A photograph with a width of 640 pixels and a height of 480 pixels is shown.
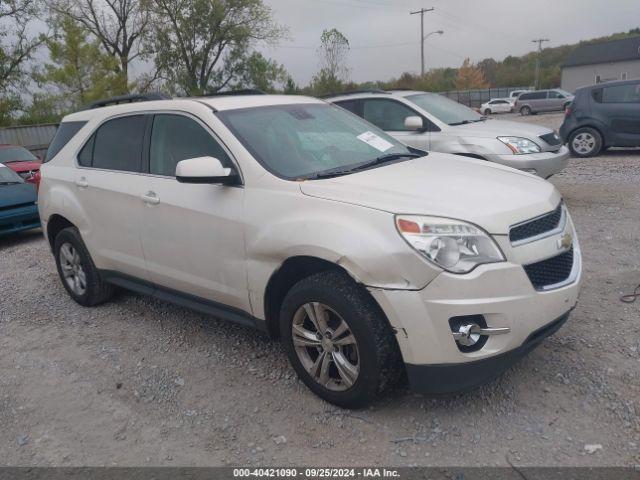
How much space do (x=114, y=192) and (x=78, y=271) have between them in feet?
3.86

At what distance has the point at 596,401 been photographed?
10.2 feet

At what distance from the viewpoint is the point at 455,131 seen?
24.3ft

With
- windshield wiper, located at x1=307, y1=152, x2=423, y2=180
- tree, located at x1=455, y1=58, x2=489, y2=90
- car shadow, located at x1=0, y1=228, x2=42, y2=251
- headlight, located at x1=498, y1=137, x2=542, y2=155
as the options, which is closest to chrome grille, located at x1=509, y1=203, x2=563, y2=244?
windshield wiper, located at x1=307, y1=152, x2=423, y2=180

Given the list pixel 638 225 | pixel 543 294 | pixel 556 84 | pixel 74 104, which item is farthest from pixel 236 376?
pixel 556 84

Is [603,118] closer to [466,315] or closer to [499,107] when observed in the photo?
[466,315]

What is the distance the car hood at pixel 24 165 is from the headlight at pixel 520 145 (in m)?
8.98

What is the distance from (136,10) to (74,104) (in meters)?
13.4

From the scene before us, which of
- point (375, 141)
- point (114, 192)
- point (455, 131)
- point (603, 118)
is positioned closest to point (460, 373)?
point (375, 141)

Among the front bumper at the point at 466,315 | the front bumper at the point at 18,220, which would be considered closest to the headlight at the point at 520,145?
the front bumper at the point at 466,315

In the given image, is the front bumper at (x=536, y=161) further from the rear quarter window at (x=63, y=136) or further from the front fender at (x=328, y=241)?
the rear quarter window at (x=63, y=136)

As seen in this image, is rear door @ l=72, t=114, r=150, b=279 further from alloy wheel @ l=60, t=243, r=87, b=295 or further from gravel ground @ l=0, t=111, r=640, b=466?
gravel ground @ l=0, t=111, r=640, b=466

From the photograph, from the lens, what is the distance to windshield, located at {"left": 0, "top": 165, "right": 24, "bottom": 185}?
908 cm

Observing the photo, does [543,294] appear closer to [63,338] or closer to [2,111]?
[63,338]

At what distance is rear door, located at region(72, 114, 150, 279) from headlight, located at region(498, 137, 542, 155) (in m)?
4.67
